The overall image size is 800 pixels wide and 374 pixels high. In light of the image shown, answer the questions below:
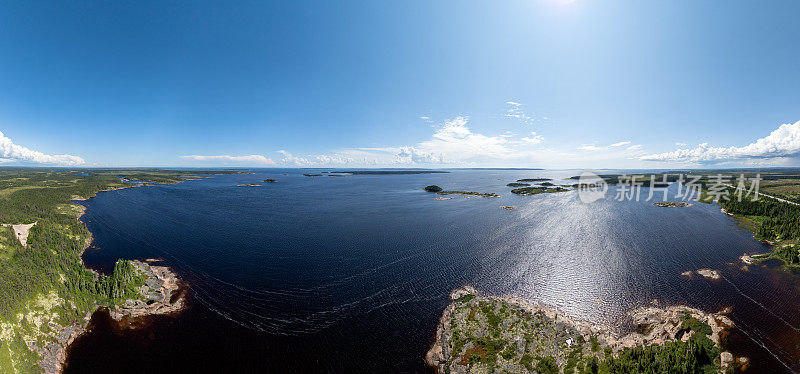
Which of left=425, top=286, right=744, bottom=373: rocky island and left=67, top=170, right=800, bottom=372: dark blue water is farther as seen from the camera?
left=67, top=170, right=800, bottom=372: dark blue water

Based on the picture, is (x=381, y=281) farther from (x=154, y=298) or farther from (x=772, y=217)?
(x=772, y=217)

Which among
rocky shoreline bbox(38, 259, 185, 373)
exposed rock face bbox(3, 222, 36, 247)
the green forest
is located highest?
exposed rock face bbox(3, 222, 36, 247)

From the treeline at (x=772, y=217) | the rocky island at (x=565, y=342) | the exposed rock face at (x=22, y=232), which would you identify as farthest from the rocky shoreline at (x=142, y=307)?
the treeline at (x=772, y=217)

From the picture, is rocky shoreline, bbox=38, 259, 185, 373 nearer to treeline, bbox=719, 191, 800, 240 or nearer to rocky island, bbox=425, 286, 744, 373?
rocky island, bbox=425, 286, 744, 373

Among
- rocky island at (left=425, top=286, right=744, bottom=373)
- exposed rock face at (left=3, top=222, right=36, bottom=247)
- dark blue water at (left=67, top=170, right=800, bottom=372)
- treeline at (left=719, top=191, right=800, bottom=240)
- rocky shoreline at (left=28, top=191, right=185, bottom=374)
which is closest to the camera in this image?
rocky island at (left=425, top=286, right=744, bottom=373)

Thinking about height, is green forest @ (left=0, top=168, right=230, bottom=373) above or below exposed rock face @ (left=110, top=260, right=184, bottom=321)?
above

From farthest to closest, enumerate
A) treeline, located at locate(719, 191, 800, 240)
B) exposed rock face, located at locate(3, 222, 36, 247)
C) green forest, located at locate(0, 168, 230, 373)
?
treeline, located at locate(719, 191, 800, 240)
exposed rock face, located at locate(3, 222, 36, 247)
green forest, located at locate(0, 168, 230, 373)

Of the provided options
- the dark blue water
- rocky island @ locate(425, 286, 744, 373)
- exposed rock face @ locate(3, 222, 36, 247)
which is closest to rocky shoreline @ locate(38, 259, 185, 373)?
the dark blue water

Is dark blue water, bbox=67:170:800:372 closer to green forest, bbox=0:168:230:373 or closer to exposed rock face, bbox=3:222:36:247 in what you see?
green forest, bbox=0:168:230:373
